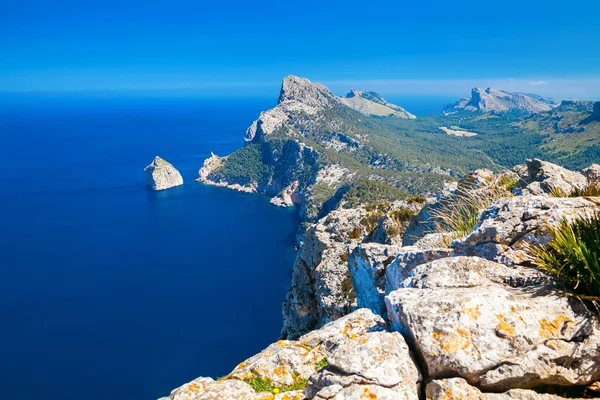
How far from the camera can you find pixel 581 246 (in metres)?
5.79

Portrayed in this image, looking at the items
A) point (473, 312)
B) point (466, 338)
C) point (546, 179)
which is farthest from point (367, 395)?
point (546, 179)

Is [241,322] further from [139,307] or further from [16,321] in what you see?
[16,321]

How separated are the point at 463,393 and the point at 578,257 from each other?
2.77 meters

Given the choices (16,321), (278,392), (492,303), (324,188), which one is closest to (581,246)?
(492,303)

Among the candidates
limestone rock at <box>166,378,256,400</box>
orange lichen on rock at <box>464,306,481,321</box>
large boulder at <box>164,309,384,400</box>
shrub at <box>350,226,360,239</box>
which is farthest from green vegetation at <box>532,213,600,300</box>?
shrub at <box>350,226,360,239</box>

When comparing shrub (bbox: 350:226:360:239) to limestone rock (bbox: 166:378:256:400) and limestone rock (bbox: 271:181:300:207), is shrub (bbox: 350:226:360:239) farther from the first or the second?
limestone rock (bbox: 271:181:300:207)

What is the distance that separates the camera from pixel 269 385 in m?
8.34

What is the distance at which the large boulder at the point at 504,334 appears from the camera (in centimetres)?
554

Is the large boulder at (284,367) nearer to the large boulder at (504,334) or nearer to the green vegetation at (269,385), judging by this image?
the green vegetation at (269,385)

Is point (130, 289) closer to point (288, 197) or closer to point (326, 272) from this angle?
point (326, 272)

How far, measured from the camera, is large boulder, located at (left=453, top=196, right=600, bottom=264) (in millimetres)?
7402

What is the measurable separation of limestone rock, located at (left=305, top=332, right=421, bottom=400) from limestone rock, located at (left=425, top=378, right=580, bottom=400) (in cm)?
26

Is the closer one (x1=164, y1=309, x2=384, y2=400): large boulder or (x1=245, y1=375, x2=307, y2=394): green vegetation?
(x1=164, y1=309, x2=384, y2=400): large boulder

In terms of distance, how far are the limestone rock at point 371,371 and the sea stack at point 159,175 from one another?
186 metres
